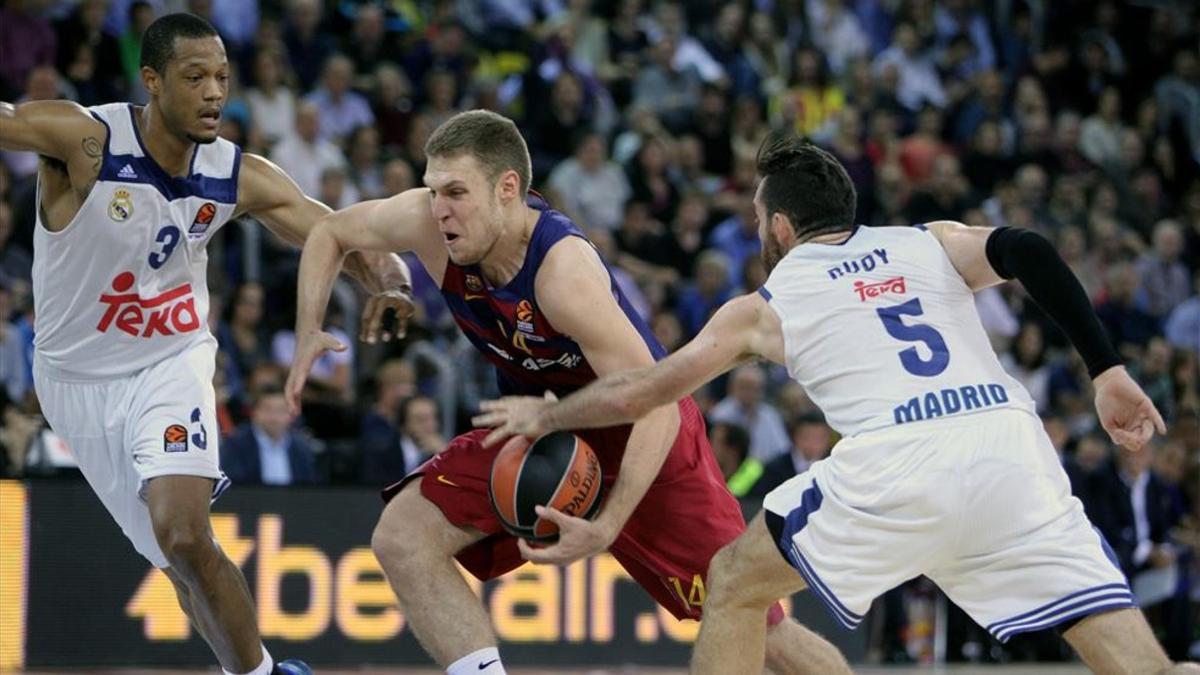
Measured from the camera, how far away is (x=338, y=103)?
14.7m

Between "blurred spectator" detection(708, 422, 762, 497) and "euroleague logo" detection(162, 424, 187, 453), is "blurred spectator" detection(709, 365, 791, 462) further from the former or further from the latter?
"euroleague logo" detection(162, 424, 187, 453)

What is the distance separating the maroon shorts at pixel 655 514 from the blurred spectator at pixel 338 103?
8.32m

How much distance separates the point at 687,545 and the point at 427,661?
4884mm

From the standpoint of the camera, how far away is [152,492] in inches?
258

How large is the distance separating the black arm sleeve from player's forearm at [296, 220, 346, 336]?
2428 millimetres

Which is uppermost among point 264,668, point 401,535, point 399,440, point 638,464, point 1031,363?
point 638,464

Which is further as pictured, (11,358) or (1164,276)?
(1164,276)

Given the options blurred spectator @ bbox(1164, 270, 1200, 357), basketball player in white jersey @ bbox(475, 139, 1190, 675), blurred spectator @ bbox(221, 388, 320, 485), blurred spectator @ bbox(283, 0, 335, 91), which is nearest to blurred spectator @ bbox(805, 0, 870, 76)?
blurred spectator @ bbox(1164, 270, 1200, 357)

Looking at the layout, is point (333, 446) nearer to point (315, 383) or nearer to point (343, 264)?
point (315, 383)

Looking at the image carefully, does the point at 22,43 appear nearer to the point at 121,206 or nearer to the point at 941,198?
the point at 121,206

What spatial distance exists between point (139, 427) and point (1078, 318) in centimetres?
331

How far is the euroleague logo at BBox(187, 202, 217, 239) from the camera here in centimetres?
688

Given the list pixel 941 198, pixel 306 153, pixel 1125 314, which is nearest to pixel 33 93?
pixel 306 153

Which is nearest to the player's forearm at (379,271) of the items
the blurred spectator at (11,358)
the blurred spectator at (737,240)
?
the blurred spectator at (11,358)
